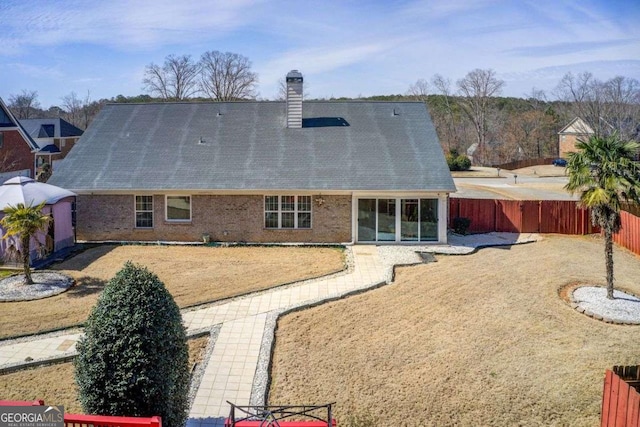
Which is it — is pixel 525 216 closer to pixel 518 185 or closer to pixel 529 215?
pixel 529 215

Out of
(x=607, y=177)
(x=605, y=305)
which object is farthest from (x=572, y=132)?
(x=605, y=305)

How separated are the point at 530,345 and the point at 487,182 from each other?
34441 millimetres

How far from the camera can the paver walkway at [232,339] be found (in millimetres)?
9467

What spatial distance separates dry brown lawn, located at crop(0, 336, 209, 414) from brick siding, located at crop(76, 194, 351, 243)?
11155 millimetres

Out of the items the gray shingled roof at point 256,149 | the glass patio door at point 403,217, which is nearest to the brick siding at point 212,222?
the gray shingled roof at point 256,149

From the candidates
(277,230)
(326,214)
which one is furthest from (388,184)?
(277,230)

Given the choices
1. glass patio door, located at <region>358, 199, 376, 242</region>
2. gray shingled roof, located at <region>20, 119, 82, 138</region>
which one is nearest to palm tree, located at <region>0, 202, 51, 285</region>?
glass patio door, located at <region>358, 199, 376, 242</region>

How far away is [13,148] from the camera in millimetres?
28578

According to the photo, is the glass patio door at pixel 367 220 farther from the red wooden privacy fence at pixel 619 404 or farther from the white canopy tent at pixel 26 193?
the red wooden privacy fence at pixel 619 404

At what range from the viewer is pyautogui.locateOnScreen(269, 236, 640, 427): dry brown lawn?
9.34m

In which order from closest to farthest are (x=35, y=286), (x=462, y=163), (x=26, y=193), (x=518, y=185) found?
1. (x=35, y=286)
2. (x=26, y=193)
3. (x=518, y=185)
4. (x=462, y=163)

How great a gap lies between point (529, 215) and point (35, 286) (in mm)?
19900

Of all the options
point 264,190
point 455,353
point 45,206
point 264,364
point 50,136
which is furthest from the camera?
point 50,136

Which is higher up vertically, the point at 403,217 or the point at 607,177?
the point at 607,177
